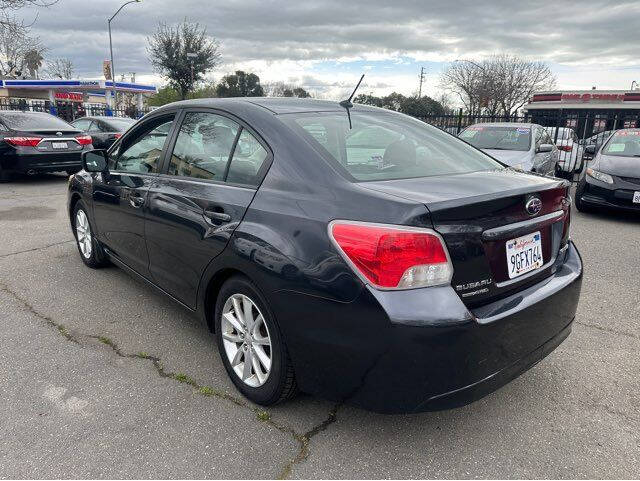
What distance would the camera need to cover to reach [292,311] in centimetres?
219

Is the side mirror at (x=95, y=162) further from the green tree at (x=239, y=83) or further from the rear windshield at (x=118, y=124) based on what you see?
the green tree at (x=239, y=83)

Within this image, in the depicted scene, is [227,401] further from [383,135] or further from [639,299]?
[639,299]

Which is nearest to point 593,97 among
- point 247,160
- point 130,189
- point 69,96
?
point 130,189

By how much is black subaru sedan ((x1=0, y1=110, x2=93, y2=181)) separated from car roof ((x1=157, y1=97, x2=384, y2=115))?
24.5ft

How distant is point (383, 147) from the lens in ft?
9.24

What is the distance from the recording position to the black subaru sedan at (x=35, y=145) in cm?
966

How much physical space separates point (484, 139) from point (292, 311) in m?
8.30

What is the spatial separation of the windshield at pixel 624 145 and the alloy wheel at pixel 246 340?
7.78m

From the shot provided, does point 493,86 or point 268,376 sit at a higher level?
point 493,86

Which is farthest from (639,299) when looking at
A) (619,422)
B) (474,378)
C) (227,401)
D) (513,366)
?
(227,401)

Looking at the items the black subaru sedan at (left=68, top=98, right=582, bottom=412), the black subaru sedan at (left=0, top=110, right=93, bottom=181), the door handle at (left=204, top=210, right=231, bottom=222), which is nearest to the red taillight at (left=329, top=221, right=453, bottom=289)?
the black subaru sedan at (left=68, top=98, right=582, bottom=412)

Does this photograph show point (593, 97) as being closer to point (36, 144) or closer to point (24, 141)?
point (36, 144)

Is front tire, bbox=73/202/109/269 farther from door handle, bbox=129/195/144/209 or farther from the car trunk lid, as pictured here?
the car trunk lid

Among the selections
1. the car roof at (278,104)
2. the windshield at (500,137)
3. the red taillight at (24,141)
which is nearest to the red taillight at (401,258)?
the car roof at (278,104)
